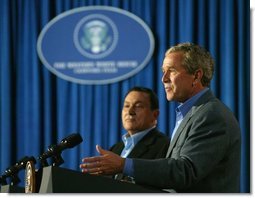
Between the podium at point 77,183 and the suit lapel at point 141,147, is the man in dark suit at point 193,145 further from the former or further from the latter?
the suit lapel at point 141,147

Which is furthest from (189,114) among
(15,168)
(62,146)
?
(15,168)

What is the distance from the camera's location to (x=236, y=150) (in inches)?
59.2

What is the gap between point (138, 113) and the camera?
2.74 meters

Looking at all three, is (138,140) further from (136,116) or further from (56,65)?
(56,65)

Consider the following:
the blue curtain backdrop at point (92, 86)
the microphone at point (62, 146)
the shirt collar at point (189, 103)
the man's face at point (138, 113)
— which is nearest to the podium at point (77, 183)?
the microphone at point (62, 146)

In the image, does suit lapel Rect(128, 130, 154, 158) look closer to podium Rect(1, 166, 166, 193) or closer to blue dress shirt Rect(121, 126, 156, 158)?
blue dress shirt Rect(121, 126, 156, 158)

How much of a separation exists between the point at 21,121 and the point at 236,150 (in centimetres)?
314

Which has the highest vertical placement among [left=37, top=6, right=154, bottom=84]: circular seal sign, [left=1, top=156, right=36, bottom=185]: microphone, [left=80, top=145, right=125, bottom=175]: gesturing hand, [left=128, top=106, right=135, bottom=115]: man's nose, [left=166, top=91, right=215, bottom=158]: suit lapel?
[left=37, top=6, right=154, bottom=84]: circular seal sign

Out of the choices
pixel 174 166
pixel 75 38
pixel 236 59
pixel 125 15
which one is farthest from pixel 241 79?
pixel 174 166

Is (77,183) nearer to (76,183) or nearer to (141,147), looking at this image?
(76,183)

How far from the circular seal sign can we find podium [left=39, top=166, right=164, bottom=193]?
2979 millimetres

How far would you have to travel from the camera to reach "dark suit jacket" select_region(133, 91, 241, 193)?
4.58 feet

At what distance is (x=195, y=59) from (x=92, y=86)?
8.96 ft

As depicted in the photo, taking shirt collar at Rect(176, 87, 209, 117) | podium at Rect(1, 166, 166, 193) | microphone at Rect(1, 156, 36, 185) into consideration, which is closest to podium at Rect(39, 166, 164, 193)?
podium at Rect(1, 166, 166, 193)
